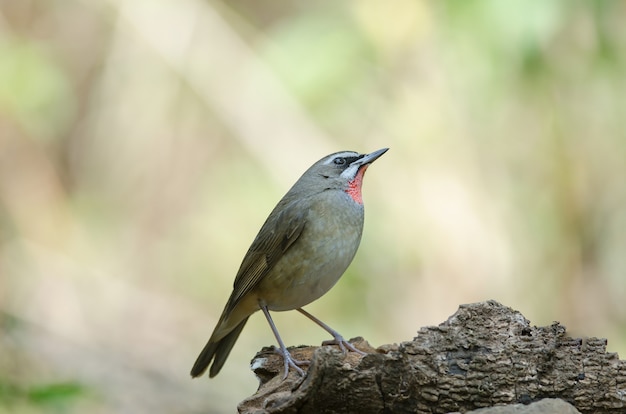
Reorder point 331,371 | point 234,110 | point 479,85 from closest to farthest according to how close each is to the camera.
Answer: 1. point 331,371
2. point 479,85
3. point 234,110

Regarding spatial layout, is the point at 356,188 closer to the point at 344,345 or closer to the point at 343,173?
the point at 343,173

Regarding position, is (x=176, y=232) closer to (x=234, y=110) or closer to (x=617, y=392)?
(x=234, y=110)

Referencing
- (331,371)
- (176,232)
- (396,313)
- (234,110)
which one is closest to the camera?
(331,371)

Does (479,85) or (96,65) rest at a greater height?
(96,65)

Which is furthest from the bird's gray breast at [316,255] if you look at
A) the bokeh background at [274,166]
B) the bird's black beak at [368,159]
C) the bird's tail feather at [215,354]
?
the bokeh background at [274,166]

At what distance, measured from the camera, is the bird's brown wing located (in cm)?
558

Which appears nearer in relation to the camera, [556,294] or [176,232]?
[556,294]

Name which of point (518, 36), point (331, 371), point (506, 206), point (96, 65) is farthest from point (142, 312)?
point (331, 371)

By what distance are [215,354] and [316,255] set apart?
3.87ft

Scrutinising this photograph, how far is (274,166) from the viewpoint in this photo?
934 centimetres

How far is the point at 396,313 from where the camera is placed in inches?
355

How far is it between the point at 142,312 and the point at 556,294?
4.50m

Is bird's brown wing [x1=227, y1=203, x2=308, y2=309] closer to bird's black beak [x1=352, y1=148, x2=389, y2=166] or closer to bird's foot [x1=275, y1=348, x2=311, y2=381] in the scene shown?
bird's black beak [x1=352, y1=148, x2=389, y2=166]

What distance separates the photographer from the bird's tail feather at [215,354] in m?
6.01
